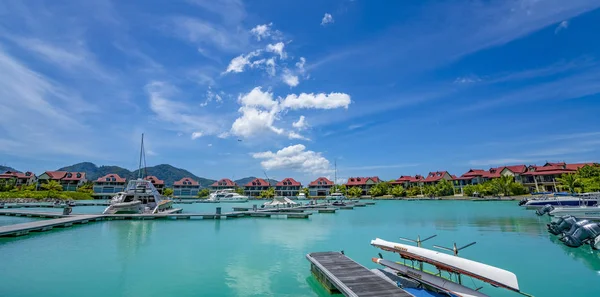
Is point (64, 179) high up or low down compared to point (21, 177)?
down

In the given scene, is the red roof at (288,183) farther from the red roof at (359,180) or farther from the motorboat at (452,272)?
the motorboat at (452,272)

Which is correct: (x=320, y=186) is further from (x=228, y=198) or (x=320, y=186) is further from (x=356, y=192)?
(x=228, y=198)

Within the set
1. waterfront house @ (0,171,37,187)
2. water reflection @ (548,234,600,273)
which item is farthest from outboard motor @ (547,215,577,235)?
waterfront house @ (0,171,37,187)

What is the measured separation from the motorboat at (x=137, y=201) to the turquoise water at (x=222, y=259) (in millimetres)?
8969

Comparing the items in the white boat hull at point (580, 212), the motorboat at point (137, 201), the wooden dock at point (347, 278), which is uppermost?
the motorboat at point (137, 201)

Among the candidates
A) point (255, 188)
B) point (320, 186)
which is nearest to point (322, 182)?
point (320, 186)

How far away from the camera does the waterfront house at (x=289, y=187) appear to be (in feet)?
417

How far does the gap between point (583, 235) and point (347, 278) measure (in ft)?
59.8

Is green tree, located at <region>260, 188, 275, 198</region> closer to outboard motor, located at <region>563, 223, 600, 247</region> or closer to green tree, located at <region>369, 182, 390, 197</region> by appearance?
green tree, located at <region>369, 182, 390, 197</region>

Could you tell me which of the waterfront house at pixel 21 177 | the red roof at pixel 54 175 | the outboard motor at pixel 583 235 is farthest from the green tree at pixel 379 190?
the waterfront house at pixel 21 177

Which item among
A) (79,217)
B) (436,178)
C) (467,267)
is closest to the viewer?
(467,267)

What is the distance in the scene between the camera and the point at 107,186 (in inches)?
3994

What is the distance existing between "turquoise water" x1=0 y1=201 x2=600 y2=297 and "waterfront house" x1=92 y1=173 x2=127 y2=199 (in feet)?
277

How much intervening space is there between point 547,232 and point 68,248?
37.2 metres
